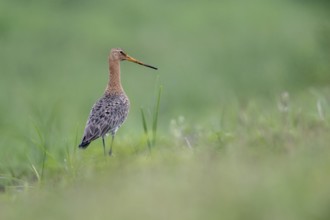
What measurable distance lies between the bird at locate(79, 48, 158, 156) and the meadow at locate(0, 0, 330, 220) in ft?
0.55

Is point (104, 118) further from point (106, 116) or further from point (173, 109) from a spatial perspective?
point (173, 109)

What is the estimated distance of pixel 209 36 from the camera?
18.5 metres

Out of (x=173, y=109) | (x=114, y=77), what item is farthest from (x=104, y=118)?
(x=173, y=109)

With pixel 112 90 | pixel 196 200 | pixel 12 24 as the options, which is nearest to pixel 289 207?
pixel 196 200

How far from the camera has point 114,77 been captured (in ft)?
26.5

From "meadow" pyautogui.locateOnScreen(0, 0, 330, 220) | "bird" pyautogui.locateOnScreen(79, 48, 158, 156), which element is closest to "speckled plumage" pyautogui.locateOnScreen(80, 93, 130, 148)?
"bird" pyautogui.locateOnScreen(79, 48, 158, 156)

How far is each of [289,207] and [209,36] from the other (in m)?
14.1

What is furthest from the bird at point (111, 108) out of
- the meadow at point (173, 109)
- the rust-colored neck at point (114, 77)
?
the meadow at point (173, 109)

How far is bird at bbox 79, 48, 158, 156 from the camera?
7.89 metres

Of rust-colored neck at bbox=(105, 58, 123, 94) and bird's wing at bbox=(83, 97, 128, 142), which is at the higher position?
rust-colored neck at bbox=(105, 58, 123, 94)

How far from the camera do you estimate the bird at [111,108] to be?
25.9 feet

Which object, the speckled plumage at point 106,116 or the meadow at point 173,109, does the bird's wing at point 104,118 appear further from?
the meadow at point 173,109

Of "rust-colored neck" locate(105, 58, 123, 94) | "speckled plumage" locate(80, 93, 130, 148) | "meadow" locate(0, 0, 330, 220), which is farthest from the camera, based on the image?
"rust-colored neck" locate(105, 58, 123, 94)

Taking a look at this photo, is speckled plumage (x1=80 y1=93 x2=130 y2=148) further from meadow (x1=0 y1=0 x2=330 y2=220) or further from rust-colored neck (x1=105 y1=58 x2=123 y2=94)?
meadow (x1=0 y1=0 x2=330 y2=220)
